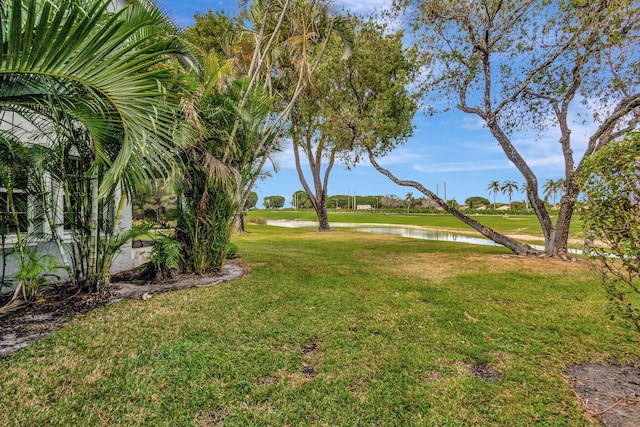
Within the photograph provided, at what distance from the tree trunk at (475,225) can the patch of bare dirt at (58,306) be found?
7192 mm

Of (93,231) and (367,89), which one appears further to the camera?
(367,89)

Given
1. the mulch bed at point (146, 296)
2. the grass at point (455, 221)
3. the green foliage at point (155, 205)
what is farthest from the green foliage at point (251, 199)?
the grass at point (455, 221)

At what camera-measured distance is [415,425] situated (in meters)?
1.96

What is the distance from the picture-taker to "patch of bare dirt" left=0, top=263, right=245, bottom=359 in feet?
10.5

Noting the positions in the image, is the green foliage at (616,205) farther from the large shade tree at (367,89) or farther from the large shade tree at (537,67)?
the large shade tree at (367,89)

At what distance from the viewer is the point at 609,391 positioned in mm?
2344

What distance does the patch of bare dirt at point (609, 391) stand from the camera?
204 cm

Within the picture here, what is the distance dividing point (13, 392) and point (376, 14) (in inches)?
498

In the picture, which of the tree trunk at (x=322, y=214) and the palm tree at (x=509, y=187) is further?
the palm tree at (x=509, y=187)

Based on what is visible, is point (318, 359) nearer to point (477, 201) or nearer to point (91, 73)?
point (91, 73)

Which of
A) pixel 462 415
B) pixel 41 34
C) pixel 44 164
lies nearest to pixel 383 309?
pixel 462 415

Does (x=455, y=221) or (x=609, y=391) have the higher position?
(x=609, y=391)

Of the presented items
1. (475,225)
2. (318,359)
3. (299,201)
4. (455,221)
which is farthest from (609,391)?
(299,201)

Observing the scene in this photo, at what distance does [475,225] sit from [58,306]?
10420mm
